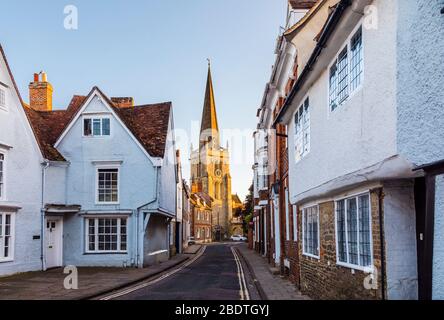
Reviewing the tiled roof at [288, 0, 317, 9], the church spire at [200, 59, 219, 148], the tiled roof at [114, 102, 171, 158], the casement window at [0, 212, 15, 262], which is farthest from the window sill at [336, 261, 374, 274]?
the church spire at [200, 59, 219, 148]

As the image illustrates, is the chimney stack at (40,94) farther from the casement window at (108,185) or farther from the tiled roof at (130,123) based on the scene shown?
the casement window at (108,185)

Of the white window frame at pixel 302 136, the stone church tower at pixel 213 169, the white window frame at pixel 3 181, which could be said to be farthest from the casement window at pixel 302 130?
the stone church tower at pixel 213 169

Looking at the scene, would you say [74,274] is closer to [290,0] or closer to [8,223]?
[8,223]

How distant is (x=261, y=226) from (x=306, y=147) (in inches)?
923

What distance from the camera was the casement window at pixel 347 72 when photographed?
26.6 feet

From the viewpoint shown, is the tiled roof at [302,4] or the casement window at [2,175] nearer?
the tiled roof at [302,4]

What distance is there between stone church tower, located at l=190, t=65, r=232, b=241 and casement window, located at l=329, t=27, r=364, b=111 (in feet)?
302

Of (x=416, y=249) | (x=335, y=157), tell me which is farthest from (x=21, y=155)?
(x=416, y=249)

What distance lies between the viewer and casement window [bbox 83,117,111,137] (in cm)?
2538

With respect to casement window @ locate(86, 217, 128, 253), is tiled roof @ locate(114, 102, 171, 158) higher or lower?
higher

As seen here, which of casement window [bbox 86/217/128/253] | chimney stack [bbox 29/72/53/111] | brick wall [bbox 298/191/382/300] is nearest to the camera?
brick wall [bbox 298/191/382/300]

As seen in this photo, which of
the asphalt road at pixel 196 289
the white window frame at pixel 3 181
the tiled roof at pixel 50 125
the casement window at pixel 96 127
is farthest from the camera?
the casement window at pixel 96 127

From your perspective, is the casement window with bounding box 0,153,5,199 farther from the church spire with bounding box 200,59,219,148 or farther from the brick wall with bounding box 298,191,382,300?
the church spire with bounding box 200,59,219,148

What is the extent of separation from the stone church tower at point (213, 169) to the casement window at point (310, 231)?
287 ft
